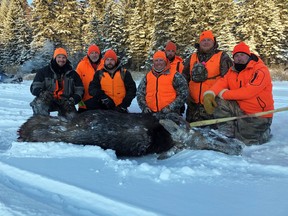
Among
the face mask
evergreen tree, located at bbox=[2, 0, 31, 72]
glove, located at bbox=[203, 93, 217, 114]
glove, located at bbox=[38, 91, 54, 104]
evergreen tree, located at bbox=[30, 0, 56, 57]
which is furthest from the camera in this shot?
evergreen tree, located at bbox=[2, 0, 31, 72]

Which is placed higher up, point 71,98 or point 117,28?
point 117,28

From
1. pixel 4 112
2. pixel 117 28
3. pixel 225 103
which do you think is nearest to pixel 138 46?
pixel 117 28

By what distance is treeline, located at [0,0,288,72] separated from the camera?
26.9m

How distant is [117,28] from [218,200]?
3019 cm

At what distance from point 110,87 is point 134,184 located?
11.7ft

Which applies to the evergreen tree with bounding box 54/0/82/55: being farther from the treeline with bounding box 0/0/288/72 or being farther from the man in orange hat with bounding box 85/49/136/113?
the man in orange hat with bounding box 85/49/136/113

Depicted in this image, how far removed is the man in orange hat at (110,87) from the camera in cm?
627

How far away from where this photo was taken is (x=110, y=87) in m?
6.35

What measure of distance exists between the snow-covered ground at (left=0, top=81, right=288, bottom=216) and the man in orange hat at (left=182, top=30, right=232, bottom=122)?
2.05 meters

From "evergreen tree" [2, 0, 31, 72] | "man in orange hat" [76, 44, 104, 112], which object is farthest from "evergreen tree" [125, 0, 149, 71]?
"man in orange hat" [76, 44, 104, 112]

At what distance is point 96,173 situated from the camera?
3260 mm

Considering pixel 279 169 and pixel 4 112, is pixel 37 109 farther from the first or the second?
pixel 279 169

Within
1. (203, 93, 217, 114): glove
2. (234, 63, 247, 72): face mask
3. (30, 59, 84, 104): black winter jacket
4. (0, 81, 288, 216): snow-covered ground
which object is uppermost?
(234, 63, 247, 72): face mask

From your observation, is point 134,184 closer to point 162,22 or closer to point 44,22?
point 162,22
